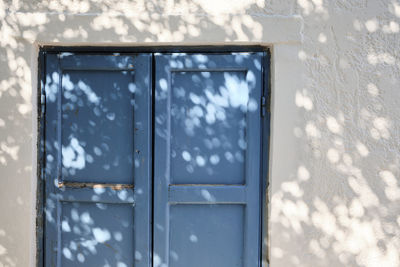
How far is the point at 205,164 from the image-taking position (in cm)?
267

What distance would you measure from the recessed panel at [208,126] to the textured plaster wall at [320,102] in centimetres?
27

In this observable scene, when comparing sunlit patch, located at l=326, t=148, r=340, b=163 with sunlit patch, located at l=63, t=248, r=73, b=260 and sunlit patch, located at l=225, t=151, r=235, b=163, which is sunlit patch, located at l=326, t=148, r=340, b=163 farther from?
sunlit patch, located at l=63, t=248, r=73, b=260

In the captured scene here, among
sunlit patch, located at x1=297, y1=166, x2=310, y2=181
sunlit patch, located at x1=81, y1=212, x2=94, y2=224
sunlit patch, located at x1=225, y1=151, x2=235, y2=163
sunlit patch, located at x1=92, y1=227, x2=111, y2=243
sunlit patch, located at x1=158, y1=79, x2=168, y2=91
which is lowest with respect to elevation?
sunlit patch, located at x1=92, y1=227, x2=111, y2=243

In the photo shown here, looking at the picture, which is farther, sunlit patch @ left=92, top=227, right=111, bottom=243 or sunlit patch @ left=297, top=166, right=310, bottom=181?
sunlit patch @ left=92, top=227, right=111, bottom=243

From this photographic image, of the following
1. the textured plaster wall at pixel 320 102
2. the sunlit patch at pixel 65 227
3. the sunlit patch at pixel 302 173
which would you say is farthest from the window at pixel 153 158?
the sunlit patch at pixel 302 173

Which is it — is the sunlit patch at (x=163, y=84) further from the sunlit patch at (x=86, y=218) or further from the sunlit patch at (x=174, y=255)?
the sunlit patch at (x=174, y=255)

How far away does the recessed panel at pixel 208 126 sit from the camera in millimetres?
2656

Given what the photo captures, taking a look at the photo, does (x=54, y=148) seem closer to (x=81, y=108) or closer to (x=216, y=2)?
(x=81, y=108)

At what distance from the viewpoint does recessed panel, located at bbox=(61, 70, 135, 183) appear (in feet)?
8.81

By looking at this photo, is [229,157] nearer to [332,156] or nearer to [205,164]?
[205,164]

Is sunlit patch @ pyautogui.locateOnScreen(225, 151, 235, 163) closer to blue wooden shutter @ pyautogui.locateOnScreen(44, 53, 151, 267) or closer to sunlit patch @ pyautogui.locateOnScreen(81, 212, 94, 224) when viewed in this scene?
blue wooden shutter @ pyautogui.locateOnScreen(44, 53, 151, 267)

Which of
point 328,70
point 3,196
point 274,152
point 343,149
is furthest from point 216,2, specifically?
point 3,196

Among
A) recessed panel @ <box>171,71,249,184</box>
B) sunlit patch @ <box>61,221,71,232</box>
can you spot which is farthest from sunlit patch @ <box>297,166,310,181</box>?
sunlit patch @ <box>61,221,71,232</box>

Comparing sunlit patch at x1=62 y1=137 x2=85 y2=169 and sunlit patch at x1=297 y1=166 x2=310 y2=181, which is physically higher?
sunlit patch at x1=62 y1=137 x2=85 y2=169
